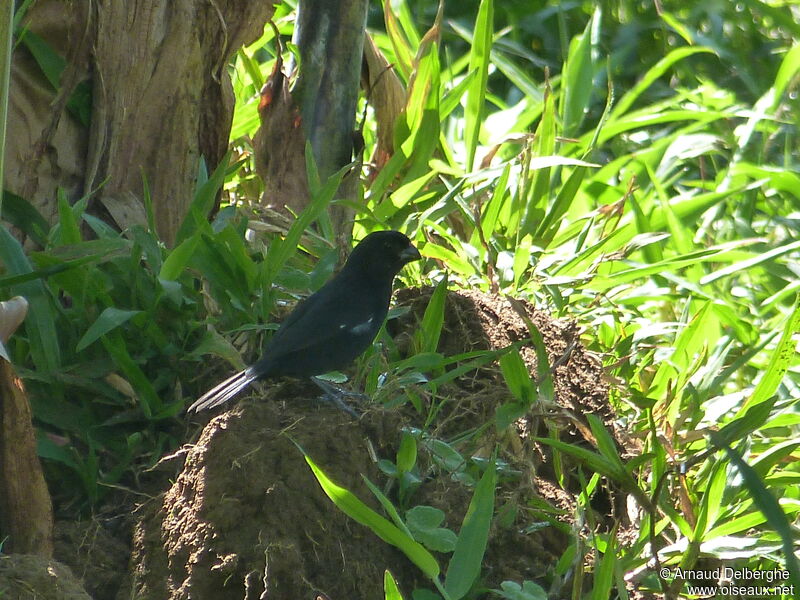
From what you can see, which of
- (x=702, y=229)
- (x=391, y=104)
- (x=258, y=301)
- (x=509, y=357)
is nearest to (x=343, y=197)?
(x=391, y=104)

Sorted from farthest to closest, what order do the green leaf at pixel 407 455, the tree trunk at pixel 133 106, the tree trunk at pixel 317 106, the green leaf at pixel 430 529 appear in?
the tree trunk at pixel 317 106 < the tree trunk at pixel 133 106 < the green leaf at pixel 407 455 < the green leaf at pixel 430 529

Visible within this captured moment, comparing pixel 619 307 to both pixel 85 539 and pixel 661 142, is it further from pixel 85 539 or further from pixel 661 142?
pixel 85 539

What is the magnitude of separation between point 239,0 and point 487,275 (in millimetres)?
1173

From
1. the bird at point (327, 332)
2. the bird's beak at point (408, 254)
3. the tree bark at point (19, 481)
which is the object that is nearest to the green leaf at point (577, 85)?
the bird's beak at point (408, 254)

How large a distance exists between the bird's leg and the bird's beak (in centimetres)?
49

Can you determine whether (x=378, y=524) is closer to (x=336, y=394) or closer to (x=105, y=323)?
(x=336, y=394)

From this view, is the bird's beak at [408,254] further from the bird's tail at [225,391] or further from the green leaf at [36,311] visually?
the green leaf at [36,311]

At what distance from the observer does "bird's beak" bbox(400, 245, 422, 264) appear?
2.96m

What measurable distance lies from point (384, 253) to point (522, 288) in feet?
1.88

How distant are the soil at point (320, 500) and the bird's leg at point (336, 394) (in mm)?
41

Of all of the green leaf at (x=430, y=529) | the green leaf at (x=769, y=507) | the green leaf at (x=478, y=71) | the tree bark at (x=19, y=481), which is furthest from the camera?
the green leaf at (x=478, y=71)

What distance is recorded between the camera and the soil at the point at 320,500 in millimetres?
2037

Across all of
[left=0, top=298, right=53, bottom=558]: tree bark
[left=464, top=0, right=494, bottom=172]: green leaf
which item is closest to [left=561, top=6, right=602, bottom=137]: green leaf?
[left=464, top=0, right=494, bottom=172]: green leaf

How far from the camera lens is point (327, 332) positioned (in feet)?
8.27
